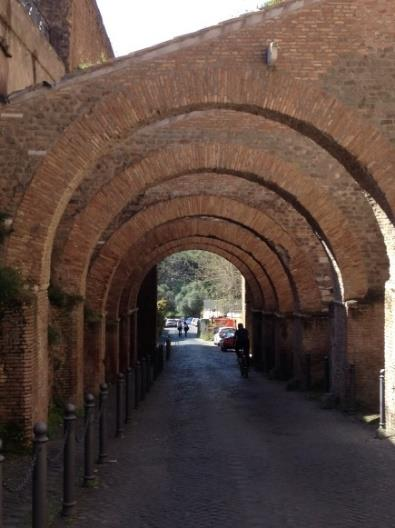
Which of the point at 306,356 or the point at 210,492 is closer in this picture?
the point at 210,492

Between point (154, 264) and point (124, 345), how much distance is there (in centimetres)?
653

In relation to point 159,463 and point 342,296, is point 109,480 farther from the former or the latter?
point 342,296

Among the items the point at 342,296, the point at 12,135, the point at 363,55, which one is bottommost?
the point at 342,296

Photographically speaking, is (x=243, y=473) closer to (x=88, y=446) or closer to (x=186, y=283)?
(x=88, y=446)

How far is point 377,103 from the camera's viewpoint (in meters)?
11.1

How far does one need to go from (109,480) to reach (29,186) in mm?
4008

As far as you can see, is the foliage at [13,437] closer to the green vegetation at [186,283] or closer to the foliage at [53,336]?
the foliage at [53,336]

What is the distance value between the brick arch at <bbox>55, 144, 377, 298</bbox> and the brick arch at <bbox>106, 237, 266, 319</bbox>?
6055mm

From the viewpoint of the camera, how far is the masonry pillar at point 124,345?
2531cm

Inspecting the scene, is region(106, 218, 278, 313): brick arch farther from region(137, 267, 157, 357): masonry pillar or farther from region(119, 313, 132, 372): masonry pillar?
region(137, 267, 157, 357): masonry pillar

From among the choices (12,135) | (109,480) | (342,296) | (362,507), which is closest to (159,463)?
(109,480)

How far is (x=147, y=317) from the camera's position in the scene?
1377 inches

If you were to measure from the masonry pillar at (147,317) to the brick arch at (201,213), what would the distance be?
11.6 m

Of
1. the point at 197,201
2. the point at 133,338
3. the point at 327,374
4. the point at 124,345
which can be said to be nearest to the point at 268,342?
the point at 133,338
